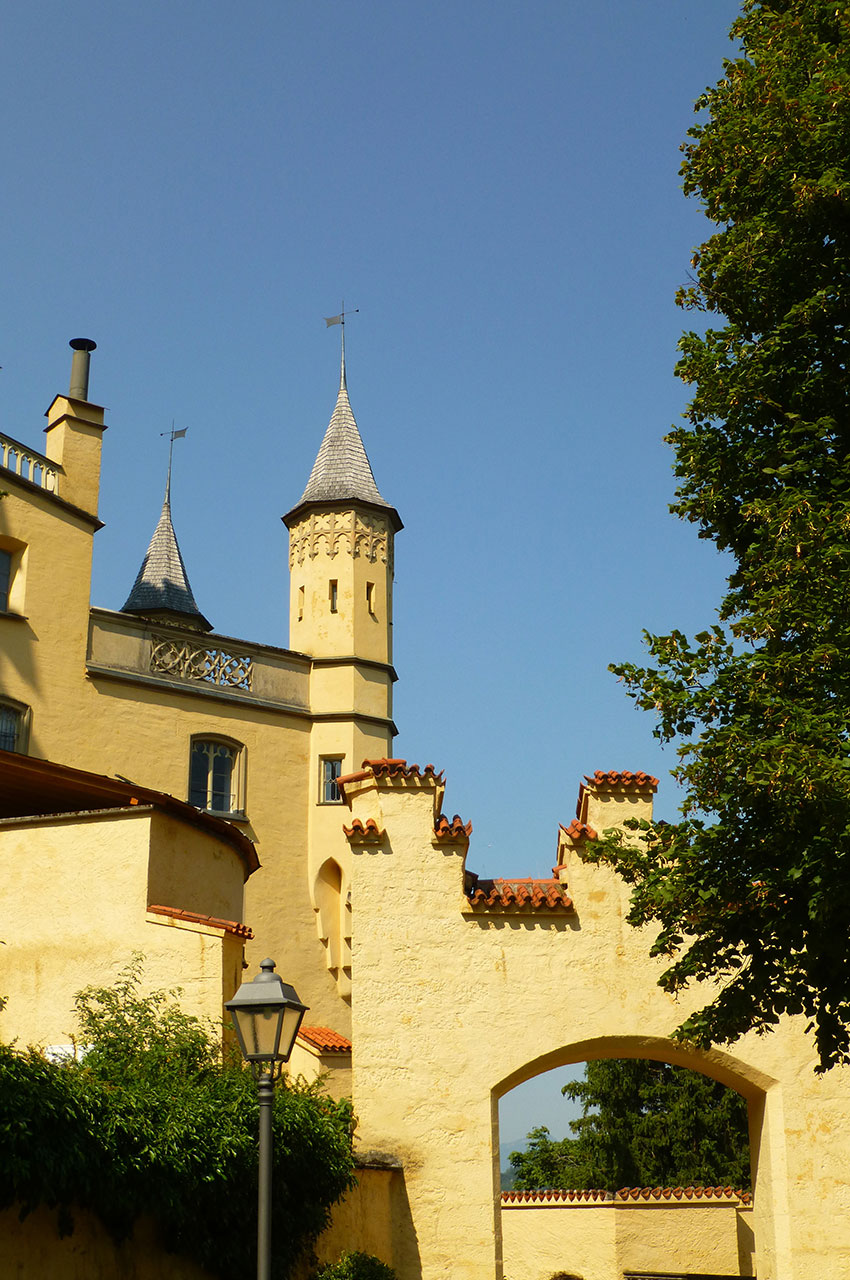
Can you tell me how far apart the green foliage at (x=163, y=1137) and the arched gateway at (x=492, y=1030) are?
44.4 inches

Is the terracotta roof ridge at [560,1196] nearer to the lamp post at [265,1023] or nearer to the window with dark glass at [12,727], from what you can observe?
the window with dark glass at [12,727]

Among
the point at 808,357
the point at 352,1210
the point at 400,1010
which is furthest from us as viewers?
the point at 400,1010

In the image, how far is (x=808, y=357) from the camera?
13180mm

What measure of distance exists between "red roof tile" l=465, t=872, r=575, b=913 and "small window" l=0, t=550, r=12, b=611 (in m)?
13.3

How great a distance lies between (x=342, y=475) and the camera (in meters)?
32.5

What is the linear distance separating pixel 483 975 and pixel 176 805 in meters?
4.41

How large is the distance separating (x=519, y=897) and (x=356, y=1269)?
4651 mm

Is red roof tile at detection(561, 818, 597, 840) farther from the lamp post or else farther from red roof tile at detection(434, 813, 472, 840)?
the lamp post

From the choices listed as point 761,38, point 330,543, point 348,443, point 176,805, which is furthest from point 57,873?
point 348,443

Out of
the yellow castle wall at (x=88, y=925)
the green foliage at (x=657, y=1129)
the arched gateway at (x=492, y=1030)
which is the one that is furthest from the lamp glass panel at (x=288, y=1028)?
the green foliage at (x=657, y=1129)

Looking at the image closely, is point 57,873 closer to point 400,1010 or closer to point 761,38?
point 400,1010

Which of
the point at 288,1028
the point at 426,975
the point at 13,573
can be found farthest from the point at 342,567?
the point at 288,1028

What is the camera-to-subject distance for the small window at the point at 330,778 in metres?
30.0

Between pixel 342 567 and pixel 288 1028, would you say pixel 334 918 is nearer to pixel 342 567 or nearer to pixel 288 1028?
pixel 342 567
